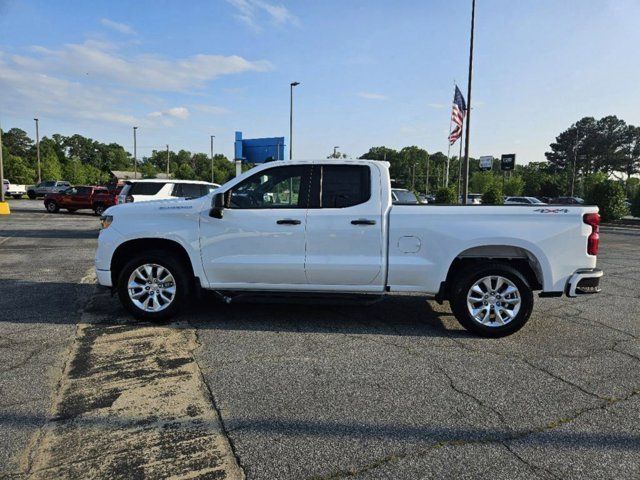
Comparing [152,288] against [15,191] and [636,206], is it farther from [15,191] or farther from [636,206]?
[15,191]

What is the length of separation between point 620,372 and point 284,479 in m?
3.42

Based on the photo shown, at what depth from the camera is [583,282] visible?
206 inches

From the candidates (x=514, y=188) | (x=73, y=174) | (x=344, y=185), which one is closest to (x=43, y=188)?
(x=73, y=174)

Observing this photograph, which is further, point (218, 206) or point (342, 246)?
point (218, 206)

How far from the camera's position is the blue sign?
23562 millimetres

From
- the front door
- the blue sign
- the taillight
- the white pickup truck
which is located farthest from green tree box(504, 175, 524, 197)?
the front door

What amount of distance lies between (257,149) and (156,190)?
11084 mm

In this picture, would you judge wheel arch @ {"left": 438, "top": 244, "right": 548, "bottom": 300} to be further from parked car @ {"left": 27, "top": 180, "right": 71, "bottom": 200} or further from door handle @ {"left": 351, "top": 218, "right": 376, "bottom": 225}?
parked car @ {"left": 27, "top": 180, "right": 71, "bottom": 200}

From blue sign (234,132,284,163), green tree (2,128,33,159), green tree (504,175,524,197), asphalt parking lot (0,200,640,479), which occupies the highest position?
green tree (2,128,33,159)

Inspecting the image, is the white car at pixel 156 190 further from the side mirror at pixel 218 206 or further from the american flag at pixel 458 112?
the american flag at pixel 458 112

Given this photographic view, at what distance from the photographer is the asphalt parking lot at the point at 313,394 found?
2863 mm

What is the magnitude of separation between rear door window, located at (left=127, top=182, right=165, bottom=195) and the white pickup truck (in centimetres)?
885

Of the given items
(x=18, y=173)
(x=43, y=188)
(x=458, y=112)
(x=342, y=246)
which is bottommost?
(x=342, y=246)

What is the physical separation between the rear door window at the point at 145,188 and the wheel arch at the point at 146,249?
8882 mm
